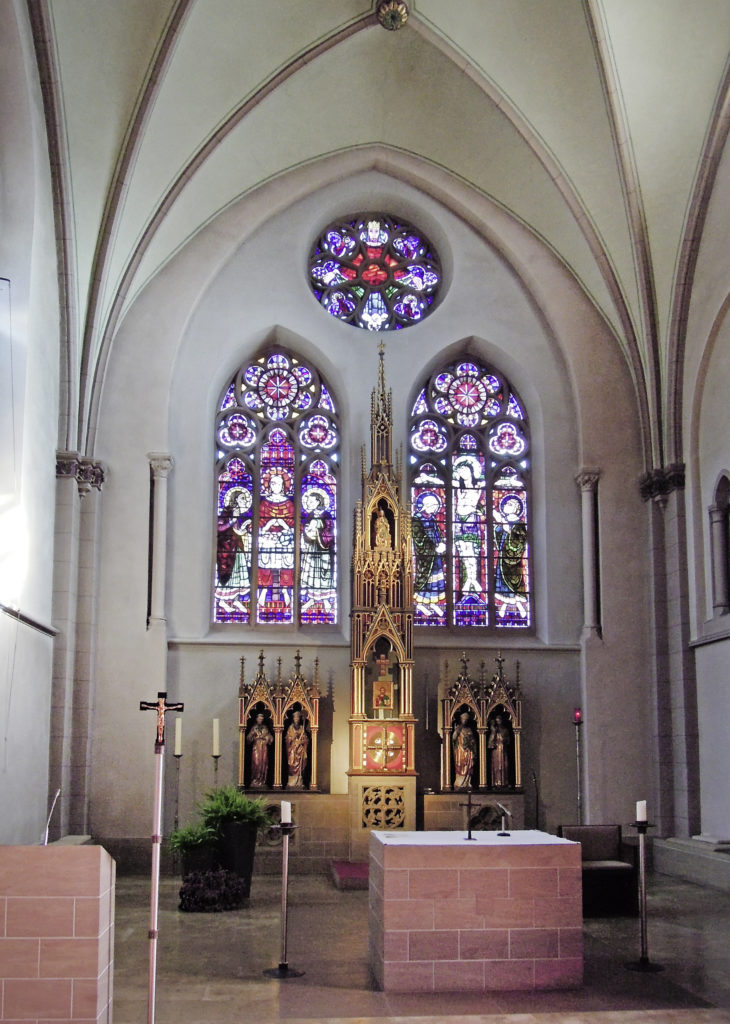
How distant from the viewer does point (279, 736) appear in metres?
15.1

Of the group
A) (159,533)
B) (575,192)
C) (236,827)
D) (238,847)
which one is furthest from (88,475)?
(575,192)

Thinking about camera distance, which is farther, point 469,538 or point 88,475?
point 469,538

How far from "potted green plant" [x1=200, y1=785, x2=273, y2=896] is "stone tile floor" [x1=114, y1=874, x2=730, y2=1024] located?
58 centimetres

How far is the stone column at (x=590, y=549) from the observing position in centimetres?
1608

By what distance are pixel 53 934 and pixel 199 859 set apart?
5452 mm

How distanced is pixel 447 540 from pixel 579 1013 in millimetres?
9920

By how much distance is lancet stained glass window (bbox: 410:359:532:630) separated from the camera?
54.4 feet

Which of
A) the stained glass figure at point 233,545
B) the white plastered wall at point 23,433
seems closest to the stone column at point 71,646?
the white plastered wall at point 23,433

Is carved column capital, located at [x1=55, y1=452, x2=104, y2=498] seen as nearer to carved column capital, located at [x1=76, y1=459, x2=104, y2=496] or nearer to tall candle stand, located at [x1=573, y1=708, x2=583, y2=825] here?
carved column capital, located at [x1=76, y1=459, x2=104, y2=496]

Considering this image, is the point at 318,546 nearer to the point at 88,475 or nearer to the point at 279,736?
the point at 279,736

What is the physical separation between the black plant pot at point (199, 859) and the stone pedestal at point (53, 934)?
518 cm

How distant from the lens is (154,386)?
16.0 metres

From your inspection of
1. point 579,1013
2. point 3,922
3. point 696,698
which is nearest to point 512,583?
point 696,698

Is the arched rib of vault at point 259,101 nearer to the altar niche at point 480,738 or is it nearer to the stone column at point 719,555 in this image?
the stone column at point 719,555
